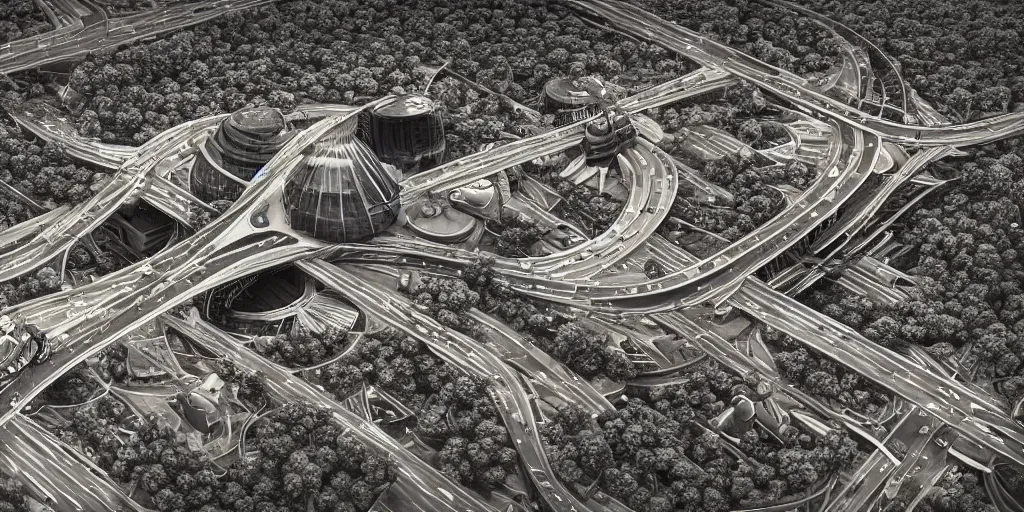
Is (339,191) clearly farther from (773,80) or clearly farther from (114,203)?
(773,80)

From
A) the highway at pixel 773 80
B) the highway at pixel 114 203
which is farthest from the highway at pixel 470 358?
the highway at pixel 773 80

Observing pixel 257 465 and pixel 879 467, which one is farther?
pixel 879 467

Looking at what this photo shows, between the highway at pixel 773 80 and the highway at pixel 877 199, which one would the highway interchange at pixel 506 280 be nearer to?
the highway at pixel 877 199

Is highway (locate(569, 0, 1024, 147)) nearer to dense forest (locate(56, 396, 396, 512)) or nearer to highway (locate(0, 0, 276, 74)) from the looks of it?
highway (locate(0, 0, 276, 74))

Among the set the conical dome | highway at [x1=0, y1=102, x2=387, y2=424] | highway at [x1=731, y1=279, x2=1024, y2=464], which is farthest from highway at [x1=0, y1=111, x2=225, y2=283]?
highway at [x1=731, y1=279, x2=1024, y2=464]

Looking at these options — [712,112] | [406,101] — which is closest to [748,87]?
[712,112]

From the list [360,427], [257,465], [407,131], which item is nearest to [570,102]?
[407,131]
